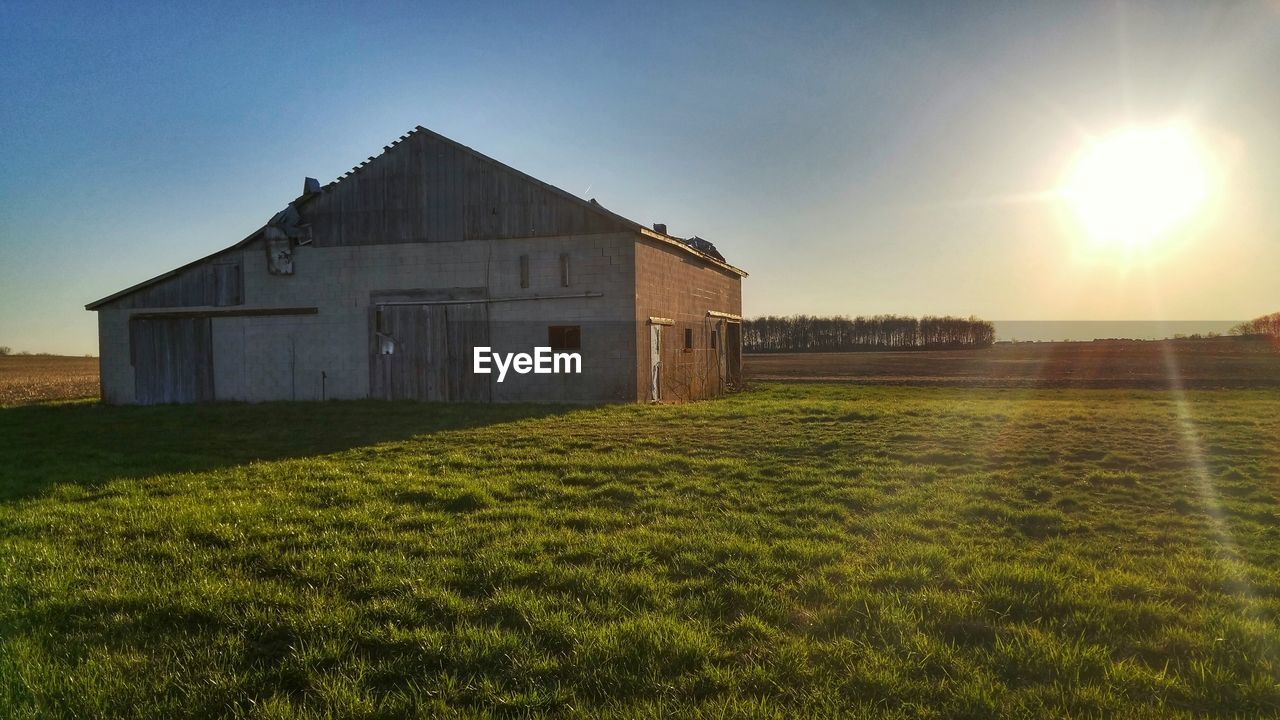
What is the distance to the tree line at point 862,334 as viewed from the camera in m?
88.1

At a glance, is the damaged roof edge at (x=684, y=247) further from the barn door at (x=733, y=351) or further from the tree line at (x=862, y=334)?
the tree line at (x=862, y=334)

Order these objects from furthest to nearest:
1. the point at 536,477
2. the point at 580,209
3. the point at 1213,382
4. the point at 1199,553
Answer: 1. the point at 1213,382
2. the point at 580,209
3. the point at 536,477
4. the point at 1199,553

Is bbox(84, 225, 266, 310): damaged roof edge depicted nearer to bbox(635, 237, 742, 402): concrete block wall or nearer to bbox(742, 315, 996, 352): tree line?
bbox(635, 237, 742, 402): concrete block wall

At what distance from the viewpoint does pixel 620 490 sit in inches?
329

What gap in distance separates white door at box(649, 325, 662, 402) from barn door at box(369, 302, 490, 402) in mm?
4603

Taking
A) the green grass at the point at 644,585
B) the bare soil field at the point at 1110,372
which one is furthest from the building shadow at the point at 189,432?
the bare soil field at the point at 1110,372

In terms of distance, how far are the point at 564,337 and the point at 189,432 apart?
29.3 feet

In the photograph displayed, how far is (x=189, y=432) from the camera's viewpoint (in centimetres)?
1498

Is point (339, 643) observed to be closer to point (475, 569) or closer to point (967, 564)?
point (475, 569)

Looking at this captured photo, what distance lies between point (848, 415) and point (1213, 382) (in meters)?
30.4

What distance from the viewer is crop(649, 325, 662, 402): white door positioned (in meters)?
19.5

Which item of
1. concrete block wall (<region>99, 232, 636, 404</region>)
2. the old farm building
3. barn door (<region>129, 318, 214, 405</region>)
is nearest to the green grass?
concrete block wall (<region>99, 232, 636, 404</region>)

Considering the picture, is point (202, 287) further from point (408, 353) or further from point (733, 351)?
point (733, 351)

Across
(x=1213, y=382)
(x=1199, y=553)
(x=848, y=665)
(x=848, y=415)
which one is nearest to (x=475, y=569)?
(x=848, y=665)
